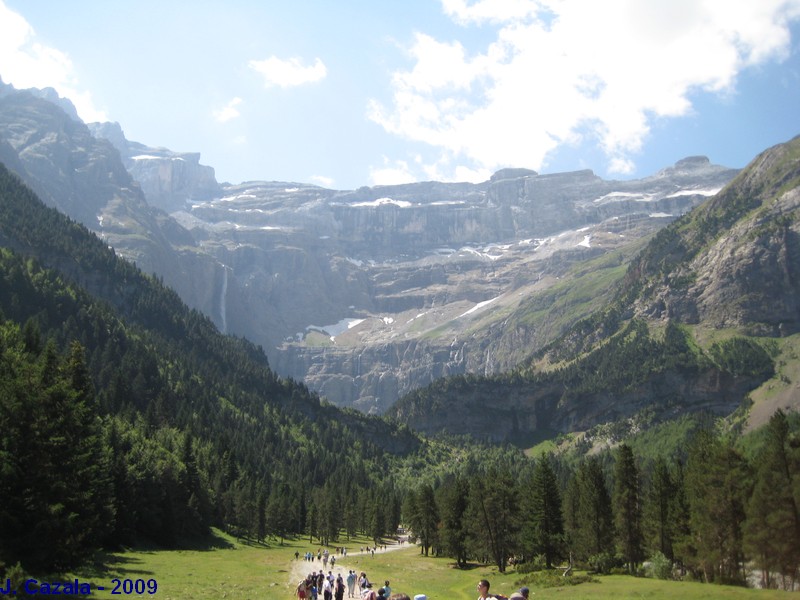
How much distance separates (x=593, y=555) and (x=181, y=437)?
258ft

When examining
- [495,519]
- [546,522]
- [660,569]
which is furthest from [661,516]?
[495,519]

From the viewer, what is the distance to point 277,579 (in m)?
56.6

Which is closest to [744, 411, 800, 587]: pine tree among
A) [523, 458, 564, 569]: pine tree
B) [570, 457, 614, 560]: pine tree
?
[570, 457, 614, 560]: pine tree

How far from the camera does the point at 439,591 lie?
64.0 m

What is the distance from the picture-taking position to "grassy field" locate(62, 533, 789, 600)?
43.7m

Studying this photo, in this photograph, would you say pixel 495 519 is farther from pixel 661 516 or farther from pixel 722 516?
pixel 722 516

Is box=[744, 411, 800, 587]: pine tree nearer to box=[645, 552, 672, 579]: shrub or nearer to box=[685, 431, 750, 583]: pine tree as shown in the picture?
box=[685, 431, 750, 583]: pine tree

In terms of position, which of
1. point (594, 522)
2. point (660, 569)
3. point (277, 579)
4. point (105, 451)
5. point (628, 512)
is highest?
point (105, 451)

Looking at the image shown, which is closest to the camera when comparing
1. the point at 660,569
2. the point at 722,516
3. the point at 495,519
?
the point at 722,516

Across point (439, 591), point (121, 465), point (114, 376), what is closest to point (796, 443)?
point (439, 591)

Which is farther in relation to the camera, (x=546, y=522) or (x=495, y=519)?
(x=495, y=519)

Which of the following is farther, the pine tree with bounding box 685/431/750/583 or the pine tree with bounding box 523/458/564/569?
the pine tree with bounding box 523/458/564/569

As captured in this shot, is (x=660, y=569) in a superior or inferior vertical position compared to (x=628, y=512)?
inferior

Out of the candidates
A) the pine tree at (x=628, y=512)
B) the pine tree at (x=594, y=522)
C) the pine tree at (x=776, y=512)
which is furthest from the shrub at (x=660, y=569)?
the pine tree at (x=776, y=512)
